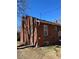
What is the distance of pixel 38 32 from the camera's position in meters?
2.26

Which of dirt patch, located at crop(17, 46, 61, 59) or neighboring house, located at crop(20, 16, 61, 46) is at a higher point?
neighboring house, located at crop(20, 16, 61, 46)

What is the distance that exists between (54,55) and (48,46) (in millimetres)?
121

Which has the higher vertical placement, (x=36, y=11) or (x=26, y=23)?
(x=36, y=11)

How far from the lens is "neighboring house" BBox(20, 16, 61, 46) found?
7.32 feet

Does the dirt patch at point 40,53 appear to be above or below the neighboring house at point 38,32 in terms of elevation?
below

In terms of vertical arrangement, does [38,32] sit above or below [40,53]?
above

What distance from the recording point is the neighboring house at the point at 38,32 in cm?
223

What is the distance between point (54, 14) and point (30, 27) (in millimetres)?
313
